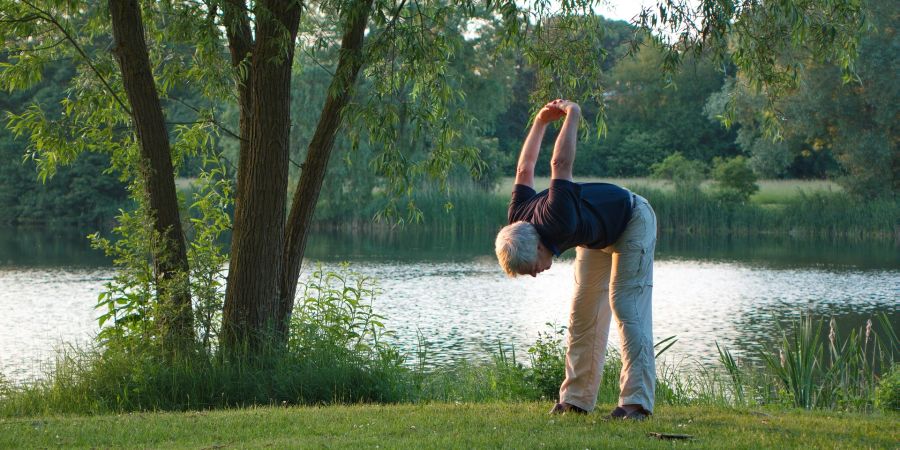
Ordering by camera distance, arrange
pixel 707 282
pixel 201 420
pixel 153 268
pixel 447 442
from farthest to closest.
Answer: pixel 707 282 → pixel 153 268 → pixel 201 420 → pixel 447 442

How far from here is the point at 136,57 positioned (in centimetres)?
845

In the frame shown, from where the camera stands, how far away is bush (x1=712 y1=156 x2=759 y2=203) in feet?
117

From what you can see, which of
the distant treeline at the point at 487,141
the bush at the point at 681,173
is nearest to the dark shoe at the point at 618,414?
the distant treeline at the point at 487,141

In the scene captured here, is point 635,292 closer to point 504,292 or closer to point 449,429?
point 449,429

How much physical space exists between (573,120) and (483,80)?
32036 mm

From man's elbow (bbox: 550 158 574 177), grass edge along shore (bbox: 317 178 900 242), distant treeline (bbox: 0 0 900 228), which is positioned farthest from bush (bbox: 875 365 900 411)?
grass edge along shore (bbox: 317 178 900 242)

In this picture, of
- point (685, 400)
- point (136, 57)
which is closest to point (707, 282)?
point (685, 400)

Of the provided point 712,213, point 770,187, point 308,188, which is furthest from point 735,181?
point 308,188

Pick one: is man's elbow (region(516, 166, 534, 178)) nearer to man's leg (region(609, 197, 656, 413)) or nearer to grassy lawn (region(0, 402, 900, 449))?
man's leg (region(609, 197, 656, 413))

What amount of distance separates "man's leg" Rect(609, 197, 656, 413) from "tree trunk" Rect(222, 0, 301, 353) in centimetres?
368

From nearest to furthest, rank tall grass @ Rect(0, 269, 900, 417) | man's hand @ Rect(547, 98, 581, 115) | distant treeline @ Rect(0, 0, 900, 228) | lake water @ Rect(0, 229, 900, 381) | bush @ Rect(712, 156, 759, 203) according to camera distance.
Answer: man's hand @ Rect(547, 98, 581, 115), tall grass @ Rect(0, 269, 900, 417), lake water @ Rect(0, 229, 900, 381), distant treeline @ Rect(0, 0, 900, 228), bush @ Rect(712, 156, 759, 203)

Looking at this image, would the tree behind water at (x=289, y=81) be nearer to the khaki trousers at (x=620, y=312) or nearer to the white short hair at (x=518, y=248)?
the khaki trousers at (x=620, y=312)

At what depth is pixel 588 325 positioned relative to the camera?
551 centimetres

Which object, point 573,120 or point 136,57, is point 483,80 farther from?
point 573,120
